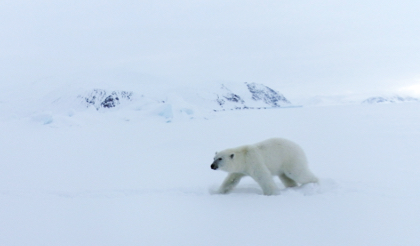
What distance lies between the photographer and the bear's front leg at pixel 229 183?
4492 millimetres

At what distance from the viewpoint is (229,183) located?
15.0 ft

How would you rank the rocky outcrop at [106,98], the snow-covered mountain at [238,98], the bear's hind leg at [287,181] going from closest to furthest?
the bear's hind leg at [287,181], the rocky outcrop at [106,98], the snow-covered mountain at [238,98]

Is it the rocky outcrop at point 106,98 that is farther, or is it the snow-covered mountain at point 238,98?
the snow-covered mountain at point 238,98

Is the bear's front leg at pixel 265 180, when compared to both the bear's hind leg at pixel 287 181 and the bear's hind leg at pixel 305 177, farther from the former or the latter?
the bear's hind leg at pixel 287 181

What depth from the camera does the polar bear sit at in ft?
14.7

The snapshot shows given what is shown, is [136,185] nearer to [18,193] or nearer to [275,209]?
[18,193]

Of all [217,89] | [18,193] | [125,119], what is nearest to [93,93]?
[217,89]

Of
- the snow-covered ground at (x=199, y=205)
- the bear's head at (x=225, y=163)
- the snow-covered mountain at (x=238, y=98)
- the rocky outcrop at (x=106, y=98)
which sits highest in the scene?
the snow-covered mountain at (x=238, y=98)

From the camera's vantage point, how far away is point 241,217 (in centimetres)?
312

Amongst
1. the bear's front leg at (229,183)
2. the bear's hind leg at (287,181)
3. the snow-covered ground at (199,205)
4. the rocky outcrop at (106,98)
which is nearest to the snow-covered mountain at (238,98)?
the rocky outcrop at (106,98)

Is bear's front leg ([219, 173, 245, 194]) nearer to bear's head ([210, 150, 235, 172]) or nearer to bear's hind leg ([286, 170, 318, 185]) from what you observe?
bear's head ([210, 150, 235, 172])

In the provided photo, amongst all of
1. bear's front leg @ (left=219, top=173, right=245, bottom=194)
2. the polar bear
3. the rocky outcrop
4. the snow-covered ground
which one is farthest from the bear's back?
the rocky outcrop

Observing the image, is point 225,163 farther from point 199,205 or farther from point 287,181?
point 287,181

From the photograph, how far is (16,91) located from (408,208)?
Answer: 116m
